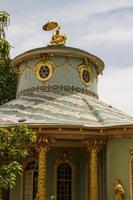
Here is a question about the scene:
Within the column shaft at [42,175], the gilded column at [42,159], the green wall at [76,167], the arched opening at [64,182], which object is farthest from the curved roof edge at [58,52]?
the column shaft at [42,175]

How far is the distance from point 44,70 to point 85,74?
8.17ft

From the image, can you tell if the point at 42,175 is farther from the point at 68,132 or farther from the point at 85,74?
the point at 85,74

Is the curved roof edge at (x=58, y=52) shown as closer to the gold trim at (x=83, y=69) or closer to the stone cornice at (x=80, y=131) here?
the gold trim at (x=83, y=69)

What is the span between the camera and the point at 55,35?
82.9ft

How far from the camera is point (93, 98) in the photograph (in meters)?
23.4

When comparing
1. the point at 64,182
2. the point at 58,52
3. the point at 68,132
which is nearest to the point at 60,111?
the point at 68,132

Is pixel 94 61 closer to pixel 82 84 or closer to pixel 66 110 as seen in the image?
pixel 82 84

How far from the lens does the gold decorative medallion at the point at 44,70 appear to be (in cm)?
2344

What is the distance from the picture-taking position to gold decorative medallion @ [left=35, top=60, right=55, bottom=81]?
23438 mm

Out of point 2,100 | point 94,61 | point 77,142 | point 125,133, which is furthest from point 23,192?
point 2,100

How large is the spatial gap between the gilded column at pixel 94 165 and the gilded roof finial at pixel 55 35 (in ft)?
28.2

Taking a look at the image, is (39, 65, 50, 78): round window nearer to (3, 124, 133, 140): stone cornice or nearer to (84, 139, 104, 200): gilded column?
(3, 124, 133, 140): stone cornice

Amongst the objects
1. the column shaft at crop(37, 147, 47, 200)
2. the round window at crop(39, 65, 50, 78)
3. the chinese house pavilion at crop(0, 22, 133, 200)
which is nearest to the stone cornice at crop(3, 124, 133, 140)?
the chinese house pavilion at crop(0, 22, 133, 200)

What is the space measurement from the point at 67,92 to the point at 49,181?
5.71 m
